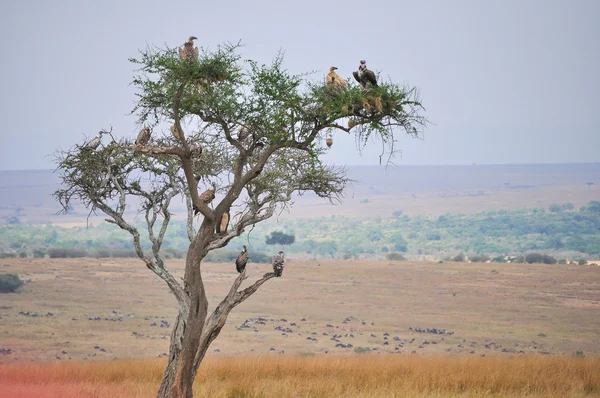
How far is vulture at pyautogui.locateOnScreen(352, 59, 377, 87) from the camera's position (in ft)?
44.1

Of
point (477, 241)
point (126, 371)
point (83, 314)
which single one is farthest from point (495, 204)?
point (126, 371)

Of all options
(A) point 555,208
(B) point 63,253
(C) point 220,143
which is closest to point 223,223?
(C) point 220,143

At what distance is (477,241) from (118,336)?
290 ft

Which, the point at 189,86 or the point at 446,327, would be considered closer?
the point at 189,86

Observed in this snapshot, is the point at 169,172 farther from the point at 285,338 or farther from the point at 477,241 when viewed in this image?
the point at 477,241

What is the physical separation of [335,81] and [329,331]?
2874cm

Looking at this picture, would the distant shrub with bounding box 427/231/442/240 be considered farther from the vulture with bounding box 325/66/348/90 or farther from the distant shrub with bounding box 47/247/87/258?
the vulture with bounding box 325/66/348/90

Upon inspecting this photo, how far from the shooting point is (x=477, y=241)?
4707 inches

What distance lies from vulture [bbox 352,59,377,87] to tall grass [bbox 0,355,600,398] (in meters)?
6.43

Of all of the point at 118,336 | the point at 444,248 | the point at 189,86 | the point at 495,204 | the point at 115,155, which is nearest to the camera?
the point at 189,86

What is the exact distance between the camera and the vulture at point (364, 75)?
44.1ft

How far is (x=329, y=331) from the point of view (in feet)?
135

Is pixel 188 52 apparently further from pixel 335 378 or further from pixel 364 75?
pixel 335 378

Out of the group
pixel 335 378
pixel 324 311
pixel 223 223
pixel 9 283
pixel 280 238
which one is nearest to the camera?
pixel 223 223
